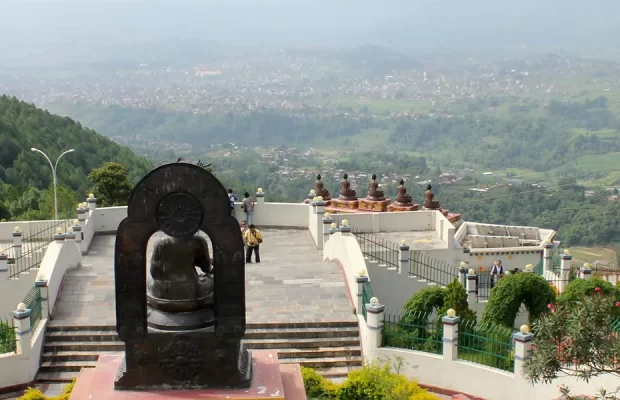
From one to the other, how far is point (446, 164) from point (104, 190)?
12793cm

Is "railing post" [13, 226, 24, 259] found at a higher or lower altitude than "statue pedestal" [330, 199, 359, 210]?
higher

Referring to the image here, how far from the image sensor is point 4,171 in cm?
4850

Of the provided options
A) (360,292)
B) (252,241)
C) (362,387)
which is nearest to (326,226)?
(252,241)

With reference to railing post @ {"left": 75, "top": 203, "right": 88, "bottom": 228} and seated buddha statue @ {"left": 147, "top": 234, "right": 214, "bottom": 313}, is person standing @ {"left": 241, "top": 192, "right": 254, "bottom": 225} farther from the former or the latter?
seated buddha statue @ {"left": 147, "top": 234, "right": 214, "bottom": 313}

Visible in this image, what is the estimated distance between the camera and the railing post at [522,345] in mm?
16359

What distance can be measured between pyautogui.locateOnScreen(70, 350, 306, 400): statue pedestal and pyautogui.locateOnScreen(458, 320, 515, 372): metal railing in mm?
5146

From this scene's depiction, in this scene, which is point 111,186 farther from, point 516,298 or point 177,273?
point 177,273

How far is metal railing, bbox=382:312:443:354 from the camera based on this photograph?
18.2 meters

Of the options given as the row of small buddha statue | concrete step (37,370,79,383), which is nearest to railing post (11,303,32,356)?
concrete step (37,370,79,383)

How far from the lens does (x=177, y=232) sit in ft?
40.1

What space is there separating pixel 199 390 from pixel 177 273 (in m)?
1.42

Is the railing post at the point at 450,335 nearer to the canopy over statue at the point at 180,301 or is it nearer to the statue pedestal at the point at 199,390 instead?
the statue pedestal at the point at 199,390

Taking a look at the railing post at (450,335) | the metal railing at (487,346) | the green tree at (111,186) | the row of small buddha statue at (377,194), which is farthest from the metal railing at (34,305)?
the green tree at (111,186)

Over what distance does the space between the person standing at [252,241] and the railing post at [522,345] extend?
7871 millimetres
